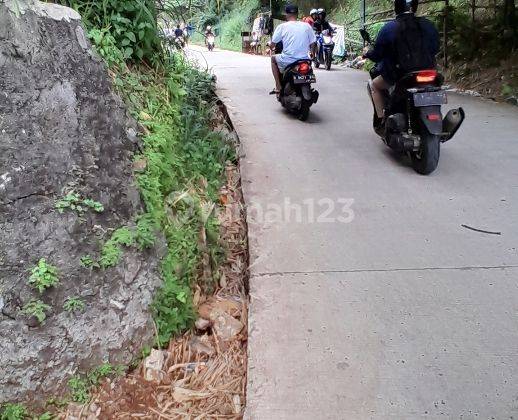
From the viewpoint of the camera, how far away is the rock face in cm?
235

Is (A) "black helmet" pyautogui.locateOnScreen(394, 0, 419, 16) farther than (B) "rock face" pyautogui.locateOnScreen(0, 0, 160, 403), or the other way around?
(A) "black helmet" pyautogui.locateOnScreen(394, 0, 419, 16)

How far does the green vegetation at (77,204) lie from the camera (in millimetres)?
2510

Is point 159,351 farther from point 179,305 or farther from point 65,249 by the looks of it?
point 65,249

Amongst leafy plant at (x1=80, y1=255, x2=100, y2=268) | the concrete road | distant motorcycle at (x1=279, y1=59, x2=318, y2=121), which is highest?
leafy plant at (x1=80, y1=255, x2=100, y2=268)

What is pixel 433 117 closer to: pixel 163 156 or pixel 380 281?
pixel 380 281

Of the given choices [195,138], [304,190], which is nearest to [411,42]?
[304,190]

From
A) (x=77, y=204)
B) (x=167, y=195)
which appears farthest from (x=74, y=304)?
(x=167, y=195)

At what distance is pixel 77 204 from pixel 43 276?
0.40 m

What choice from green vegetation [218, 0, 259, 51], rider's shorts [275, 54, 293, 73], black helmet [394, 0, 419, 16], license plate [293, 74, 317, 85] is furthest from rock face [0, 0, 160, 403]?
green vegetation [218, 0, 259, 51]

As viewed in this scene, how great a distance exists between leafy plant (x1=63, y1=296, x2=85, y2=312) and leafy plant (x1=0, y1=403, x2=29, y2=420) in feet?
1.53

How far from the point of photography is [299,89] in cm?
682

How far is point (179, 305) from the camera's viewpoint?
9.57 ft

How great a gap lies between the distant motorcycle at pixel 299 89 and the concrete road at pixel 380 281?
2.94 feet

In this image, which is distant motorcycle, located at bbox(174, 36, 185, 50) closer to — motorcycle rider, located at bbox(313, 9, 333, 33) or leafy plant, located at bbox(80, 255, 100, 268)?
leafy plant, located at bbox(80, 255, 100, 268)
